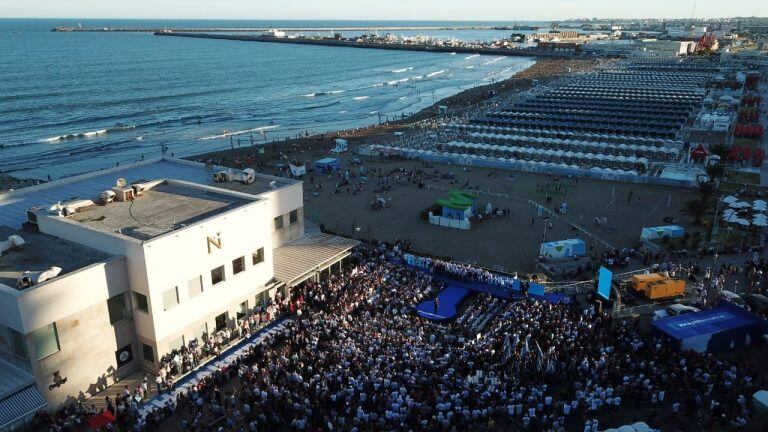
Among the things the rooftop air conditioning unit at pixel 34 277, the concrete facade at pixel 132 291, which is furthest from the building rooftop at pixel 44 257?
the rooftop air conditioning unit at pixel 34 277

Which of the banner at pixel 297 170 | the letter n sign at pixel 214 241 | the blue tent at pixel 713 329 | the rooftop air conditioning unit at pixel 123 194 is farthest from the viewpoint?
the banner at pixel 297 170

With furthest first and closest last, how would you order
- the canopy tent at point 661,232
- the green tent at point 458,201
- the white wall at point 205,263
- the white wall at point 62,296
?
the green tent at point 458,201 → the canopy tent at point 661,232 → the white wall at point 205,263 → the white wall at point 62,296

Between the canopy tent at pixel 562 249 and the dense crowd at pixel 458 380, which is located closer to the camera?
the dense crowd at pixel 458 380

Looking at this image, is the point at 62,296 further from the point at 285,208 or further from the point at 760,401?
the point at 760,401

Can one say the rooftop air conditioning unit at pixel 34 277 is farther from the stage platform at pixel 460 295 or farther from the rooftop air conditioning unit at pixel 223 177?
the stage platform at pixel 460 295

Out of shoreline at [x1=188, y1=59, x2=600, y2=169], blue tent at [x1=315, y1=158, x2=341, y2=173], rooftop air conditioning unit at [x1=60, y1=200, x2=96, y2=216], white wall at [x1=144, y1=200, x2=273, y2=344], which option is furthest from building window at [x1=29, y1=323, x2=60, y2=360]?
shoreline at [x1=188, y1=59, x2=600, y2=169]

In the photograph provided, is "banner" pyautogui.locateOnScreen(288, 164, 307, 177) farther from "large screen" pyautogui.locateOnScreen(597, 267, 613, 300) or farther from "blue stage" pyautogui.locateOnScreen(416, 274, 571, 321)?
"large screen" pyautogui.locateOnScreen(597, 267, 613, 300)

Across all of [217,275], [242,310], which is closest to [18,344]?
[217,275]
